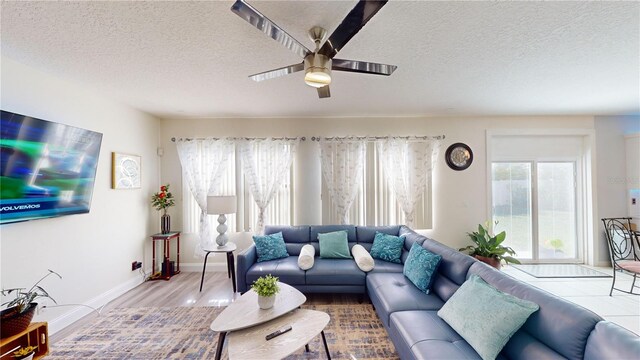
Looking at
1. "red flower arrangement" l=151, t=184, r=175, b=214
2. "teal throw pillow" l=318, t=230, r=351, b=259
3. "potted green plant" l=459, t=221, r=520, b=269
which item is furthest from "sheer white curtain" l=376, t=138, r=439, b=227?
"red flower arrangement" l=151, t=184, r=175, b=214

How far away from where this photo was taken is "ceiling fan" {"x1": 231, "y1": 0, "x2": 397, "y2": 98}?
1.18 meters

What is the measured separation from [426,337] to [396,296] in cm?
58

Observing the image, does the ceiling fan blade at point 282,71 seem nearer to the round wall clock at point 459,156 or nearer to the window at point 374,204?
the window at point 374,204

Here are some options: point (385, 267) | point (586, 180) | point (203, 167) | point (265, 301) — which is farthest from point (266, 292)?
point (586, 180)

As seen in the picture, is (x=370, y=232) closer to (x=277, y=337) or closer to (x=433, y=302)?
(x=433, y=302)

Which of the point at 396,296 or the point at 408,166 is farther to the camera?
the point at 408,166

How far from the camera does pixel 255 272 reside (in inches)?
114

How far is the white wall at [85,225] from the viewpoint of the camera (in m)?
2.14

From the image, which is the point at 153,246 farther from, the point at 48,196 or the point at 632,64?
the point at 632,64

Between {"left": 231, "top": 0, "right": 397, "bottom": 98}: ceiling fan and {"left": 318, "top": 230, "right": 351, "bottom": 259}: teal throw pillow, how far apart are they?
2.09 meters

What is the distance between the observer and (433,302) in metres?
2.05

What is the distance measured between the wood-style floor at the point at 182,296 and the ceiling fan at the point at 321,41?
255 cm

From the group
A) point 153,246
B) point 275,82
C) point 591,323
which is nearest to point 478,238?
point 591,323

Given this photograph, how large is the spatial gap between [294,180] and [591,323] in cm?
354
